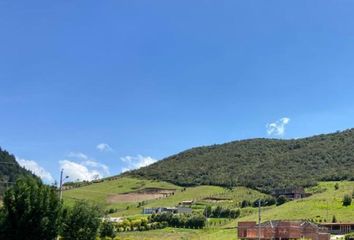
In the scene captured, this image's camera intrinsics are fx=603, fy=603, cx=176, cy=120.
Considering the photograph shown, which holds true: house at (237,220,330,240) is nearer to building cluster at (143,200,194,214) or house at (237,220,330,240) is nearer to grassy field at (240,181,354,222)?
grassy field at (240,181,354,222)

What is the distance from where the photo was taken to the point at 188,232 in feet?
413

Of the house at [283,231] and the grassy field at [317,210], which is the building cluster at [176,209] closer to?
the grassy field at [317,210]

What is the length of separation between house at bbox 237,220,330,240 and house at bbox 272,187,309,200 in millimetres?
56903

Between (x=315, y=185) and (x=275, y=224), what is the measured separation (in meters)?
80.0

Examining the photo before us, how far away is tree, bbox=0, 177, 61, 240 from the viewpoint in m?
58.9

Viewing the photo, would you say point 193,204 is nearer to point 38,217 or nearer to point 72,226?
point 72,226

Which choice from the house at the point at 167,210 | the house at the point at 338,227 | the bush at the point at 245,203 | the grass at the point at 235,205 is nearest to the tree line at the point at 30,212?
the grass at the point at 235,205

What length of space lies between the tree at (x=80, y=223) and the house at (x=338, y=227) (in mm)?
53342

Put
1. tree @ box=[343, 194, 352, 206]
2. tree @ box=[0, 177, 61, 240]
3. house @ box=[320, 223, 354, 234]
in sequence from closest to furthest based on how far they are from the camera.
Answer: tree @ box=[0, 177, 61, 240], house @ box=[320, 223, 354, 234], tree @ box=[343, 194, 352, 206]

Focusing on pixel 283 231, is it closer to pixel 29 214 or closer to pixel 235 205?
pixel 29 214

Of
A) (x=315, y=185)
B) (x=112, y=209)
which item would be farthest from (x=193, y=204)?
(x=315, y=185)

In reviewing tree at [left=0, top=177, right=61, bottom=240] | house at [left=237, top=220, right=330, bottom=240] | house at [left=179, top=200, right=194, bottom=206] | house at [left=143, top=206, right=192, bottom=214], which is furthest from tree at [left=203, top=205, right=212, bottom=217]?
tree at [left=0, top=177, right=61, bottom=240]

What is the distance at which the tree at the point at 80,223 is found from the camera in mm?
72938

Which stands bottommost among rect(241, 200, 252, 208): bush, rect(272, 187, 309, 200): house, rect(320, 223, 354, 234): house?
rect(320, 223, 354, 234): house
